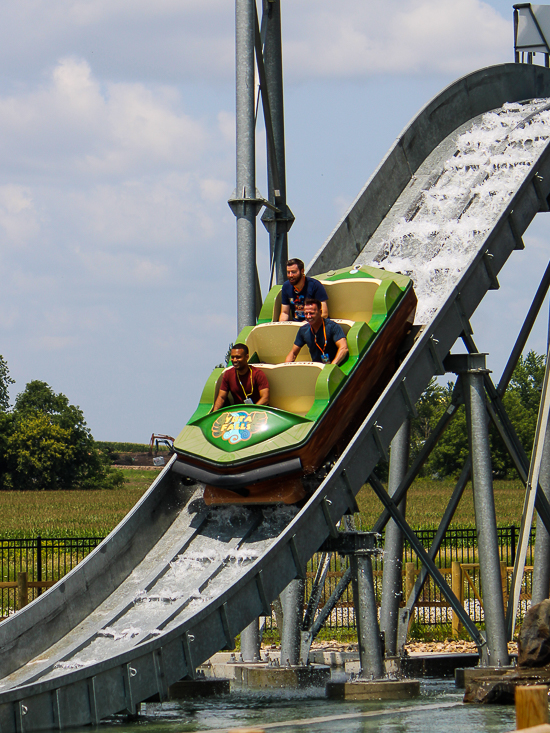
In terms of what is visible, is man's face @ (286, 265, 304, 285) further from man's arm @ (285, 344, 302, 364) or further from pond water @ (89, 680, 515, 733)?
pond water @ (89, 680, 515, 733)

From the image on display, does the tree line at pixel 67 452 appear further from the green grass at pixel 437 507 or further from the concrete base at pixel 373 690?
the concrete base at pixel 373 690

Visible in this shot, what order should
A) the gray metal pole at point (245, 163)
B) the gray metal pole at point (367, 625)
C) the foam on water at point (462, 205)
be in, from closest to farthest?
the gray metal pole at point (367, 625)
the gray metal pole at point (245, 163)
the foam on water at point (462, 205)

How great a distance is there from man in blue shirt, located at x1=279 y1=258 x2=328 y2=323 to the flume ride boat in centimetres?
17

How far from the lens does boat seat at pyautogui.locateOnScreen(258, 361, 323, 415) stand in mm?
12438

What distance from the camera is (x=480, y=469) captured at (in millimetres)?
13312

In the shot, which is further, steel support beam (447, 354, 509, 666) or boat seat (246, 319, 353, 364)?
boat seat (246, 319, 353, 364)

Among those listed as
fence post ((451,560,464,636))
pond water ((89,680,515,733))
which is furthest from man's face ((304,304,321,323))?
fence post ((451,560,464,636))

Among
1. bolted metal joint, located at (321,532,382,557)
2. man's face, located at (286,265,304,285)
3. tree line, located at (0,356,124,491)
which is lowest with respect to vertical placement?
bolted metal joint, located at (321,532,382,557)

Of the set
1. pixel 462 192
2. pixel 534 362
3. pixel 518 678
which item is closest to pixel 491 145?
pixel 462 192

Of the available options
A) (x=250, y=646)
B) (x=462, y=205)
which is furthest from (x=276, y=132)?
(x=250, y=646)

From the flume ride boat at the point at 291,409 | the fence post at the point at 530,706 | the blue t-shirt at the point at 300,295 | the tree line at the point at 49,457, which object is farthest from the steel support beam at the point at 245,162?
the tree line at the point at 49,457

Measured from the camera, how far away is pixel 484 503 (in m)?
13.2

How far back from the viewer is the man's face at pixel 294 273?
13242 mm

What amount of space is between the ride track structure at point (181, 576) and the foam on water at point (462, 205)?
489 millimetres
